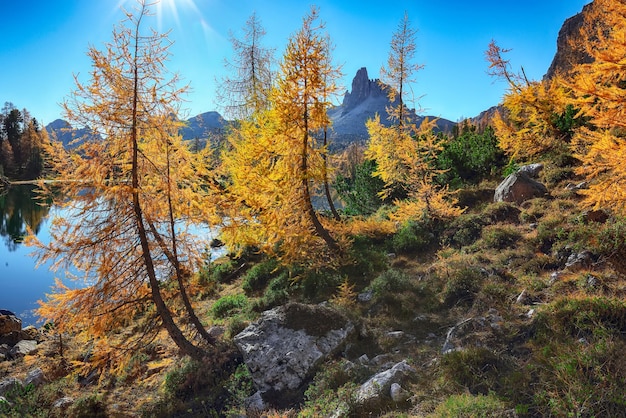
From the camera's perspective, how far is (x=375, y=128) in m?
20.2

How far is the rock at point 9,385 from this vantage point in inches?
344

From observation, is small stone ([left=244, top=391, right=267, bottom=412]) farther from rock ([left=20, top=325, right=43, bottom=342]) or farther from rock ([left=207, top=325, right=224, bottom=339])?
rock ([left=20, top=325, right=43, bottom=342])

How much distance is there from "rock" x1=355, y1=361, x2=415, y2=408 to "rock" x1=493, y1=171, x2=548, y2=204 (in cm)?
1045

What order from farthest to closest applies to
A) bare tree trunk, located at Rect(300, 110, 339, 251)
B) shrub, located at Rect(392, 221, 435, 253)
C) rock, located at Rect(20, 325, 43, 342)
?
rock, located at Rect(20, 325, 43, 342) < shrub, located at Rect(392, 221, 435, 253) < bare tree trunk, located at Rect(300, 110, 339, 251)

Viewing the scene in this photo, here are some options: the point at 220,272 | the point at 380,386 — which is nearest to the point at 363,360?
the point at 380,386

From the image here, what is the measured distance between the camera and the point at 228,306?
12.1m

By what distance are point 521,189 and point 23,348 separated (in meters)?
19.6

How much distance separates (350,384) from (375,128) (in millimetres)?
16424

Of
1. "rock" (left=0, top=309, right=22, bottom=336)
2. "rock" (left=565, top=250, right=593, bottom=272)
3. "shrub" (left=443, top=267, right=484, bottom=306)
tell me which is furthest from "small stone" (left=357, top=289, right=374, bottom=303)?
"rock" (left=0, top=309, right=22, bottom=336)

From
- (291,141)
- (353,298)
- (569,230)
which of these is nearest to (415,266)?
(353,298)

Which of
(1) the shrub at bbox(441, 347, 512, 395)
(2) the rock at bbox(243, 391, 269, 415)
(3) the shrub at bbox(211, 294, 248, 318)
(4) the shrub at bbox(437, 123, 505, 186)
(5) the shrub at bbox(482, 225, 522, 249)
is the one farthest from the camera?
(4) the shrub at bbox(437, 123, 505, 186)

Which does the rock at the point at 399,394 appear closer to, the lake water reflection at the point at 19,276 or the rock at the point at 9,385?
the lake water reflection at the point at 19,276

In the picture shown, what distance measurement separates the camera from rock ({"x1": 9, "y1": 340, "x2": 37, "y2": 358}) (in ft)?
40.8

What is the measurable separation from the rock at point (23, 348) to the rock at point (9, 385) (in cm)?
378
